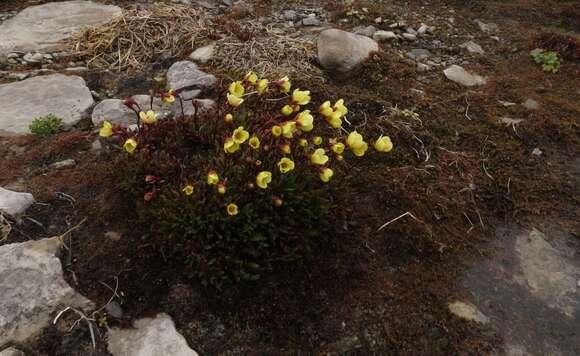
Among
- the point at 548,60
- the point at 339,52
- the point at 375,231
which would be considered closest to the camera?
the point at 375,231

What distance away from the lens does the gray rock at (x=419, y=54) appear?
5.87 meters

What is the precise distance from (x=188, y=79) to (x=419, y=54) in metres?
3.00

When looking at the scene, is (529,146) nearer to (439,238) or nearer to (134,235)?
(439,238)

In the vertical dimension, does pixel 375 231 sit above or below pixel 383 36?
below

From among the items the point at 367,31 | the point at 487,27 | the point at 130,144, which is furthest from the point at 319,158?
the point at 487,27

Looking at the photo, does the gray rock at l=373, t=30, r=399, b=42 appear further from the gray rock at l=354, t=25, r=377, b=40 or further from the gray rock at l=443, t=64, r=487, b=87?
the gray rock at l=443, t=64, r=487, b=87

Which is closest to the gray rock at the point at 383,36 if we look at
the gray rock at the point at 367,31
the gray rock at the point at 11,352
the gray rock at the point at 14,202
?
the gray rock at the point at 367,31

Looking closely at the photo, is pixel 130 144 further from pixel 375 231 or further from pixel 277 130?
pixel 375 231

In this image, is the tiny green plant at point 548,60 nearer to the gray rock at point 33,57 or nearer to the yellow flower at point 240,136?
the yellow flower at point 240,136

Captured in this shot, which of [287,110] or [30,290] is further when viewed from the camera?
[287,110]

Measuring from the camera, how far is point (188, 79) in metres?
4.95

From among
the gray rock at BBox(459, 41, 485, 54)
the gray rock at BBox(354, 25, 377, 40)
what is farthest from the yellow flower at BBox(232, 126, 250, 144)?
the gray rock at BBox(459, 41, 485, 54)

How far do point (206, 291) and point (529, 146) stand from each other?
3.37 metres

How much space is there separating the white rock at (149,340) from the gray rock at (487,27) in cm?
597
